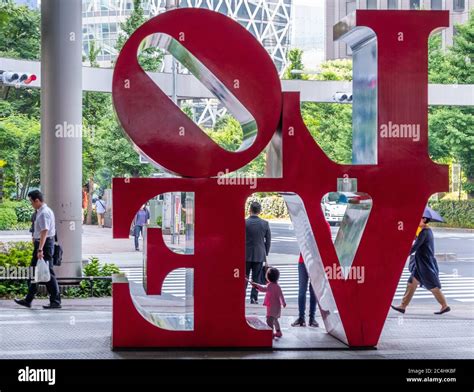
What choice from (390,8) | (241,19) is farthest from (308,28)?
(390,8)

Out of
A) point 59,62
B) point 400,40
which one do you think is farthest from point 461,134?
point 400,40

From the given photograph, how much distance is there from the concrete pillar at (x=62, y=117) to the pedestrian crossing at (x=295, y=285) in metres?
3.17

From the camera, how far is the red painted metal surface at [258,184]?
10.1 meters

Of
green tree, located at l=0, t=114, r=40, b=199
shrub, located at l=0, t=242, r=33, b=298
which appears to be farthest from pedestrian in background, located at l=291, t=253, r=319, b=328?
green tree, located at l=0, t=114, r=40, b=199

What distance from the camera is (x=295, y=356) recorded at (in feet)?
32.4

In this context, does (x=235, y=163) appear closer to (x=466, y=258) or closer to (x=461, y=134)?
(x=466, y=258)

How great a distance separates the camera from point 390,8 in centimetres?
5516

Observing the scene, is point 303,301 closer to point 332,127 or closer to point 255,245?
point 255,245

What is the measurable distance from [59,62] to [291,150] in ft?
23.4

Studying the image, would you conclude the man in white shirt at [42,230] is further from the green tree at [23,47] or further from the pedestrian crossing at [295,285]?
the green tree at [23,47]

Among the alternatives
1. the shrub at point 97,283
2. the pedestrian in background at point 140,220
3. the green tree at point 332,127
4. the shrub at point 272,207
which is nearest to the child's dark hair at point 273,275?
the shrub at point 97,283

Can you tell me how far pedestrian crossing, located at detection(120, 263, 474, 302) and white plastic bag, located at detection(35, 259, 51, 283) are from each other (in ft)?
15.7

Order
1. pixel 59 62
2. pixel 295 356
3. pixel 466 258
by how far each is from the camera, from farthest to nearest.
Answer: pixel 466 258, pixel 59 62, pixel 295 356

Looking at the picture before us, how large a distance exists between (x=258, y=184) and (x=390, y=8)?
47.2 m
